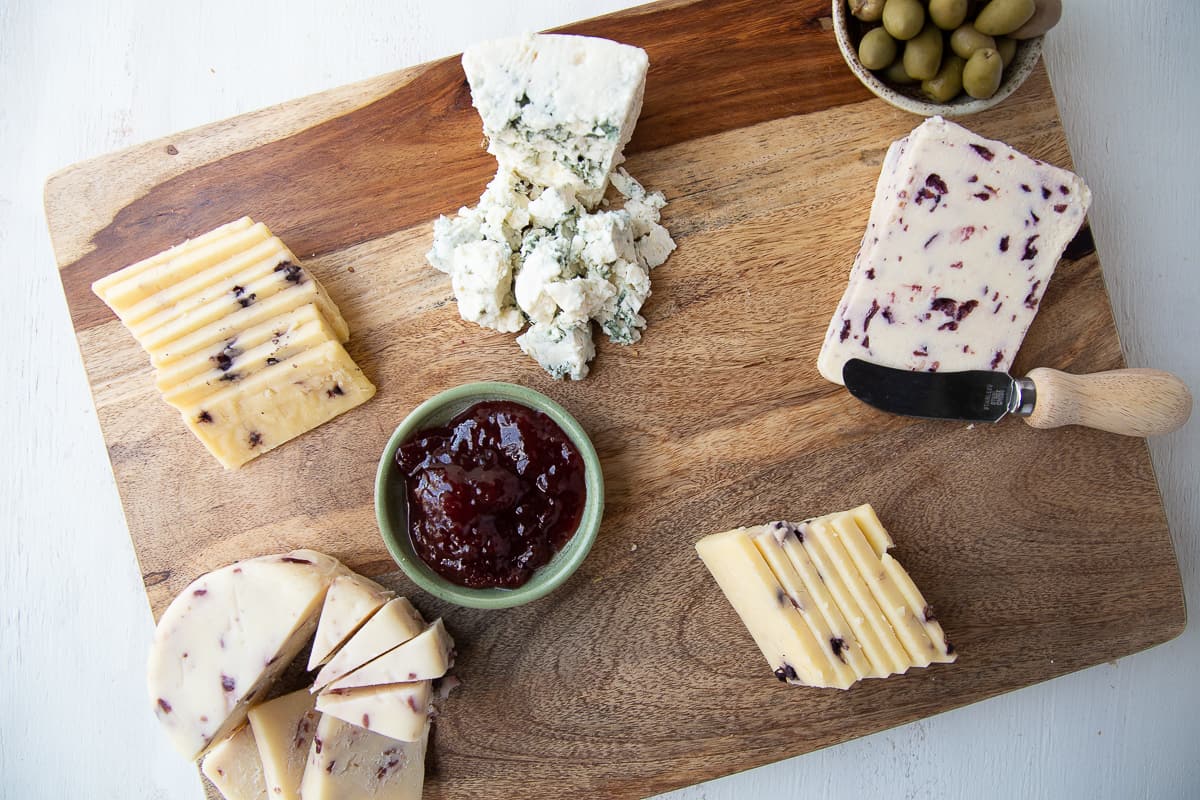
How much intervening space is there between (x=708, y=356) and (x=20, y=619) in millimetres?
2820

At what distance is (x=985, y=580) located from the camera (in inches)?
102

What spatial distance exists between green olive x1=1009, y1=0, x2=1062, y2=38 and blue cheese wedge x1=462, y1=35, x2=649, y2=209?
1.13m

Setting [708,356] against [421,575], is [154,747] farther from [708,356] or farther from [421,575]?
[708,356]

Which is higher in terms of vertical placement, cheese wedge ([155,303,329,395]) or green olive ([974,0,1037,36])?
cheese wedge ([155,303,329,395])

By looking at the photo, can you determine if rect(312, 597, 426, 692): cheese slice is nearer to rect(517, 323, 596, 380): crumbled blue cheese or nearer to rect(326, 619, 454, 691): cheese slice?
rect(326, 619, 454, 691): cheese slice

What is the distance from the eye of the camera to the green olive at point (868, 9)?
2.32 meters

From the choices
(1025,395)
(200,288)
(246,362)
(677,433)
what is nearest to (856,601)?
(677,433)

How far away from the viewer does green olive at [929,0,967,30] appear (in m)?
2.20

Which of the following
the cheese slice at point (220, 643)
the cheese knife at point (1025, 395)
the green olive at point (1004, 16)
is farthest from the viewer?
the cheese knife at point (1025, 395)

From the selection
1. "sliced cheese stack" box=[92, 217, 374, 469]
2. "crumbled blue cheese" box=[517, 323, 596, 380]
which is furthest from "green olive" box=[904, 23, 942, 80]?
"sliced cheese stack" box=[92, 217, 374, 469]

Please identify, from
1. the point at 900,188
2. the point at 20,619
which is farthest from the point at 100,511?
the point at 900,188

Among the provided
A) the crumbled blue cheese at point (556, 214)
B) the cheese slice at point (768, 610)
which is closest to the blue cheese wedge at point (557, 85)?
the crumbled blue cheese at point (556, 214)

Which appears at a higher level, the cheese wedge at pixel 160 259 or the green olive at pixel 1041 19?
the cheese wedge at pixel 160 259

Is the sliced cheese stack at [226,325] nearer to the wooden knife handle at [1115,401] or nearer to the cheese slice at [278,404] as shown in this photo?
the cheese slice at [278,404]
